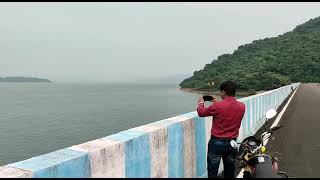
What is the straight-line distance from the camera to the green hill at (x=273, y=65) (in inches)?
5128

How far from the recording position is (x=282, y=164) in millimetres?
9328

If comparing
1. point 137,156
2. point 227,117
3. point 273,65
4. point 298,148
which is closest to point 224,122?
point 227,117

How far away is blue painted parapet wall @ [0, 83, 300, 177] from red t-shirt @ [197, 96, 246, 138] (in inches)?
25.2

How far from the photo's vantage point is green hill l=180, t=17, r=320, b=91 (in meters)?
130

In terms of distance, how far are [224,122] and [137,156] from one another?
141 cm

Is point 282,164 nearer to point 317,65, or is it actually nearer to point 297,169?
point 297,169

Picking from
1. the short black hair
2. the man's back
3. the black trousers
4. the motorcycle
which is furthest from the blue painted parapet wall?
the motorcycle

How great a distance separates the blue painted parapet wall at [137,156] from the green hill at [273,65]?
10458cm

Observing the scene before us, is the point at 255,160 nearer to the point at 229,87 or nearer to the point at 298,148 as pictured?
the point at 229,87

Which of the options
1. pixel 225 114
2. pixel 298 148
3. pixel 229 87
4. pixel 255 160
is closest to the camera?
pixel 255 160

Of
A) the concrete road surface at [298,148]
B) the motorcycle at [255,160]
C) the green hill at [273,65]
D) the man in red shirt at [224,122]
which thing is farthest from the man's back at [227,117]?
the green hill at [273,65]

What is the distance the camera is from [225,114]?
6039 mm

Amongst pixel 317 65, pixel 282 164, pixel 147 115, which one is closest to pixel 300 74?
pixel 317 65

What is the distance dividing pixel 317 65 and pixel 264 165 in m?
151
